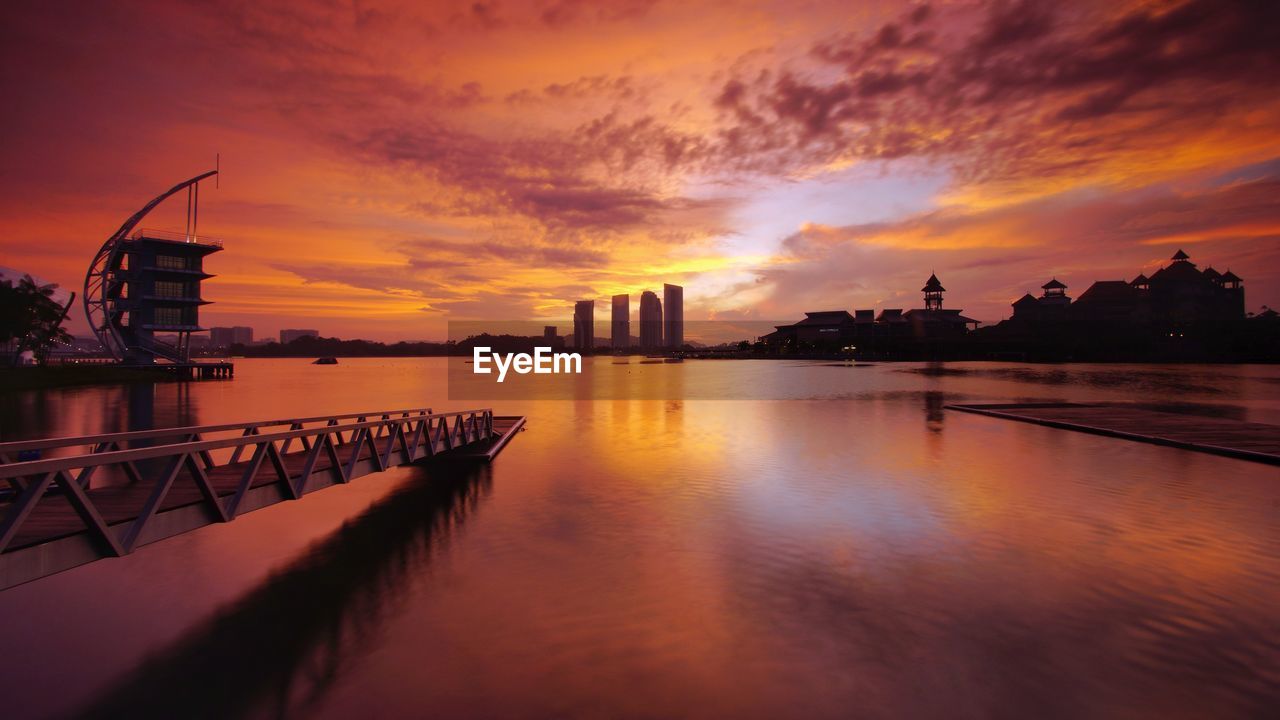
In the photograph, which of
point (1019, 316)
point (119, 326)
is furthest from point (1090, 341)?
point (119, 326)

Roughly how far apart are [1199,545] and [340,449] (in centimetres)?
2062

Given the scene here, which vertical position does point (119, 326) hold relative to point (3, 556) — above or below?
above

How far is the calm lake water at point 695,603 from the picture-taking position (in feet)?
25.2

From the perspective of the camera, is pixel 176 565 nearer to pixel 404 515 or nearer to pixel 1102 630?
pixel 404 515

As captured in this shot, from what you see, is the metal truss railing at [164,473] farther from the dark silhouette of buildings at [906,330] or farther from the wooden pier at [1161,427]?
the dark silhouette of buildings at [906,330]

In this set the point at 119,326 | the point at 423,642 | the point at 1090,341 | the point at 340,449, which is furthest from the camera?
the point at 1090,341

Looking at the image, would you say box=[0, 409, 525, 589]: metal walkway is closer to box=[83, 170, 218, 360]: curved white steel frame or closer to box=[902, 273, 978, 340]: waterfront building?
box=[83, 170, 218, 360]: curved white steel frame

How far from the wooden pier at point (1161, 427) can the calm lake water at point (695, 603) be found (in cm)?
138

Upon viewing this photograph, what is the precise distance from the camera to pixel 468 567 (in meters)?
12.6

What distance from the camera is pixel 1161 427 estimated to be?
1086 inches

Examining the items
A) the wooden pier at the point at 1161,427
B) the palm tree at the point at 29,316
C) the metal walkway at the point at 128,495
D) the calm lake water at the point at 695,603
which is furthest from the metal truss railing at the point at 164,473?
the palm tree at the point at 29,316

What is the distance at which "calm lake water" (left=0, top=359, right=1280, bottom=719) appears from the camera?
7.70 meters

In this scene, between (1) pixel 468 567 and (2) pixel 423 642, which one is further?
(1) pixel 468 567

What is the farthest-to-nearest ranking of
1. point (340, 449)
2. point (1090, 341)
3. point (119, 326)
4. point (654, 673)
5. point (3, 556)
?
point (1090, 341) → point (119, 326) → point (340, 449) → point (654, 673) → point (3, 556)
